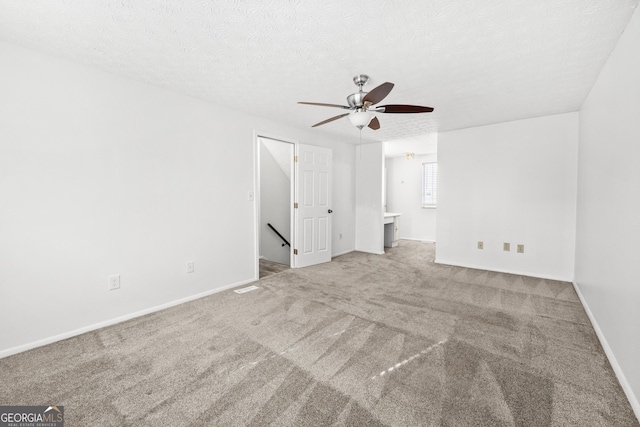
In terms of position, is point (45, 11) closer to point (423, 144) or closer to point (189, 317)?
point (189, 317)

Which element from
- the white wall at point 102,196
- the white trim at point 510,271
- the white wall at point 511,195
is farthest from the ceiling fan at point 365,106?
the white trim at point 510,271

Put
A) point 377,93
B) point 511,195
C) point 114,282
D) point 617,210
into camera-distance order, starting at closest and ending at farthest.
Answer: point 617,210
point 377,93
point 114,282
point 511,195

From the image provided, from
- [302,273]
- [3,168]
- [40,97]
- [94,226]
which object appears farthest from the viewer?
[302,273]

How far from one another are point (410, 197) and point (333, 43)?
6108mm

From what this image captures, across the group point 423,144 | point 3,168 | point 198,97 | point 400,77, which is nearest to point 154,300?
point 3,168

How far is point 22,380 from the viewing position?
1771 millimetres

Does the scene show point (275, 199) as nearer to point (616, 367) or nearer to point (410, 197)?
point (410, 197)

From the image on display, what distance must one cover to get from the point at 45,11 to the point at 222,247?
249cm

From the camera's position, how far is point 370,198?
5770mm

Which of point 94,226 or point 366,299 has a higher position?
point 94,226

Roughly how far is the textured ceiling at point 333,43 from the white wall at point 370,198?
2.55m

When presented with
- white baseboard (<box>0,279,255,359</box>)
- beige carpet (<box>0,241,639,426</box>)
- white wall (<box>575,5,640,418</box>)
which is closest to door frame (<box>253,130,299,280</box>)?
white baseboard (<box>0,279,255,359</box>)

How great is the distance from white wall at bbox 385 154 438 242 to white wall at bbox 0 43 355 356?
209 inches

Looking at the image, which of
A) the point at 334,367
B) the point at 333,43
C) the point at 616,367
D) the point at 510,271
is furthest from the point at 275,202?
the point at 616,367
